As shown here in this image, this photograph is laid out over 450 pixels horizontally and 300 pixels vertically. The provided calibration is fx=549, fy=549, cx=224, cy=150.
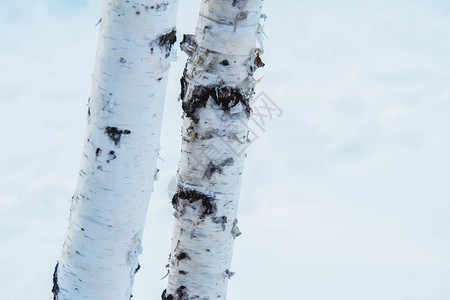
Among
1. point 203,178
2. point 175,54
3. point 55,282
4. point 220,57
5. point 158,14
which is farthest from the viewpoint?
point 203,178

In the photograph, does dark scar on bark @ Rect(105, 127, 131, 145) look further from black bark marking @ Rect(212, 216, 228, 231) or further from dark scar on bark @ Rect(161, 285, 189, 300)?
dark scar on bark @ Rect(161, 285, 189, 300)

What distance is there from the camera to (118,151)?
1749 millimetres

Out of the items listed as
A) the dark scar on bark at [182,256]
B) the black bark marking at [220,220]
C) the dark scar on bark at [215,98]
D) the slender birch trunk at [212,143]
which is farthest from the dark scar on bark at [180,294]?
the dark scar on bark at [215,98]

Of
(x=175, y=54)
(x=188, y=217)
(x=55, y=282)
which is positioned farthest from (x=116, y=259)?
(x=175, y=54)

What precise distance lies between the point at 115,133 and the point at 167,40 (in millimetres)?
334

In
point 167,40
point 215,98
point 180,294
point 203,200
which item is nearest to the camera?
point 167,40

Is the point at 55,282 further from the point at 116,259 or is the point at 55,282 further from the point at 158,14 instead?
the point at 158,14

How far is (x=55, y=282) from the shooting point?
6.43ft

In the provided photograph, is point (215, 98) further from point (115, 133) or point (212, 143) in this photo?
point (115, 133)

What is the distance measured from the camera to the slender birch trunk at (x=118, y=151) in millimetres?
1654

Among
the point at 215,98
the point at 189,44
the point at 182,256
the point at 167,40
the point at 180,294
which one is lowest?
the point at 180,294

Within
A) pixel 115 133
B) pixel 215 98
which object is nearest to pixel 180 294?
pixel 215 98

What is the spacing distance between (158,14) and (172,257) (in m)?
1.21

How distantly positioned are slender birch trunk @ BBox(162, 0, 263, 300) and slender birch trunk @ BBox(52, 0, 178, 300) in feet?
1.52
